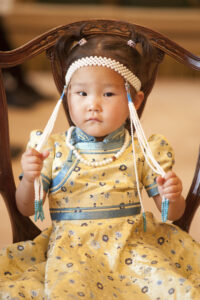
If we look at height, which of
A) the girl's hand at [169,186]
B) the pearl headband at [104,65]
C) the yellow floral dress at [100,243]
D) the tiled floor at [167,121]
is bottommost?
the tiled floor at [167,121]

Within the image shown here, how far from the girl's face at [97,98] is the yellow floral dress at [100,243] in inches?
2.6

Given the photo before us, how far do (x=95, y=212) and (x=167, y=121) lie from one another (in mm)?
2620

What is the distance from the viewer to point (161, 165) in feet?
3.91

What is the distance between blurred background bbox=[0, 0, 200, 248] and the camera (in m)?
3.45

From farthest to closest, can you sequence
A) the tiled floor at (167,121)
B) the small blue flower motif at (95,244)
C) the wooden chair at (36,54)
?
the tiled floor at (167,121) < the wooden chair at (36,54) < the small blue flower motif at (95,244)

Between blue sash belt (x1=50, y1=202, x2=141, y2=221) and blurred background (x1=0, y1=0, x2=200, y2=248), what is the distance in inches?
66.2

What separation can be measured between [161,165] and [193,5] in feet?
16.2

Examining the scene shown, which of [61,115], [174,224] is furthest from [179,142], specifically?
[174,224]

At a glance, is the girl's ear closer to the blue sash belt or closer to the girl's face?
the girl's face

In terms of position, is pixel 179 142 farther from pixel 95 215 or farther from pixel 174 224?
pixel 95 215

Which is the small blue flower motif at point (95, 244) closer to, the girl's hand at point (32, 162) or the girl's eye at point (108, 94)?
the girl's hand at point (32, 162)

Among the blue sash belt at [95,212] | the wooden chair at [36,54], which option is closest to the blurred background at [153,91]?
the wooden chair at [36,54]

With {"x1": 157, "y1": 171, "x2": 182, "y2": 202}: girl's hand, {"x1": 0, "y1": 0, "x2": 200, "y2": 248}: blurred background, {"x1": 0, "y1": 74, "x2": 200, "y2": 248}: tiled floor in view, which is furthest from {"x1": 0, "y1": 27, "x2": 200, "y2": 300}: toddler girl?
{"x1": 0, "y1": 0, "x2": 200, "y2": 248}: blurred background

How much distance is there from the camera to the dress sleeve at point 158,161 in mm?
1187
